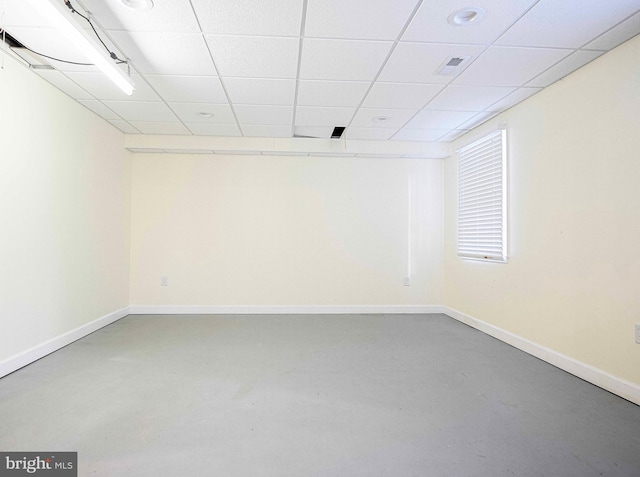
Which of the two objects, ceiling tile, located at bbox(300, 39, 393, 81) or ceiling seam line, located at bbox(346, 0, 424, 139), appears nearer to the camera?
ceiling seam line, located at bbox(346, 0, 424, 139)

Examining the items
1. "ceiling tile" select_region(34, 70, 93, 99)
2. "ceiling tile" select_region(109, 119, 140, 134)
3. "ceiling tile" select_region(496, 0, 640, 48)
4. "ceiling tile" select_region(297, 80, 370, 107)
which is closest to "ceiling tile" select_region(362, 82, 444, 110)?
"ceiling tile" select_region(297, 80, 370, 107)

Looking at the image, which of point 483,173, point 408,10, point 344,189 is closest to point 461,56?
point 408,10

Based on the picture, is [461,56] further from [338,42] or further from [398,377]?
[398,377]

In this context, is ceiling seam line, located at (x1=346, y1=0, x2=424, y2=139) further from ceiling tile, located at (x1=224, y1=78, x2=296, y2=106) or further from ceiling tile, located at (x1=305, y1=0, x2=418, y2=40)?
ceiling tile, located at (x1=224, y1=78, x2=296, y2=106)

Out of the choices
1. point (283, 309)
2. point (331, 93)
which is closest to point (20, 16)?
point (331, 93)

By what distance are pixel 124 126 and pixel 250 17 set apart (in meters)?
2.81

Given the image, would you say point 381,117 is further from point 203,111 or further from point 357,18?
point 203,111

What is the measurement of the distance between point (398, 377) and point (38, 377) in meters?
2.78

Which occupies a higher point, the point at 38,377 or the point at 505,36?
the point at 505,36

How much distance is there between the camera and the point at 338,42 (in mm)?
2203

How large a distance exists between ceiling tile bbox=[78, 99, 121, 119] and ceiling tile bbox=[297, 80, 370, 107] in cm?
210

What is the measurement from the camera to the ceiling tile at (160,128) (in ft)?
12.5

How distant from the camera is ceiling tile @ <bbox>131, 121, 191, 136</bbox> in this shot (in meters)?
3.79

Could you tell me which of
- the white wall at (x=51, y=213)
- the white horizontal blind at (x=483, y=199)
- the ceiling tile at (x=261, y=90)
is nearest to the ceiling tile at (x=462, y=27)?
the ceiling tile at (x=261, y=90)
